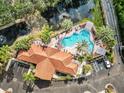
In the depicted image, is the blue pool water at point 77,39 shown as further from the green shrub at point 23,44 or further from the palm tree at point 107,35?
the green shrub at point 23,44

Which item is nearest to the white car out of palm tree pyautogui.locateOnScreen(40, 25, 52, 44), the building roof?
the building roof

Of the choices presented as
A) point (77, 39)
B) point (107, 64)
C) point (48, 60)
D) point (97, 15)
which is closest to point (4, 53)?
point (48, 60)

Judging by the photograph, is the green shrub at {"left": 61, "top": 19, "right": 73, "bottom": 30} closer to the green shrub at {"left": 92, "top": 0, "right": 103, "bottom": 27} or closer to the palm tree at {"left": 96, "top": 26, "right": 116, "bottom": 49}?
the green shrub at {"left": 92, "top": 0, "right": 103, "bottom": 27}

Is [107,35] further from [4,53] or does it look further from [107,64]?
[4,53]

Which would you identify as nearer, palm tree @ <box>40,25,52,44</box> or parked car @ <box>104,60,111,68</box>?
parked car @ <box>104,60,111,68</box>

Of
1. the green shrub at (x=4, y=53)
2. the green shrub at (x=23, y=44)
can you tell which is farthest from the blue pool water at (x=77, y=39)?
the green shrub at (x=4, y=53)

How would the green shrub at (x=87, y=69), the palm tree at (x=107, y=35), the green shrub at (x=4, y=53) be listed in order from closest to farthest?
the green shrub at (x=4, y=53)
the green shrub at (x=87, y=69)
the palm tree at (x=107, y=35)
